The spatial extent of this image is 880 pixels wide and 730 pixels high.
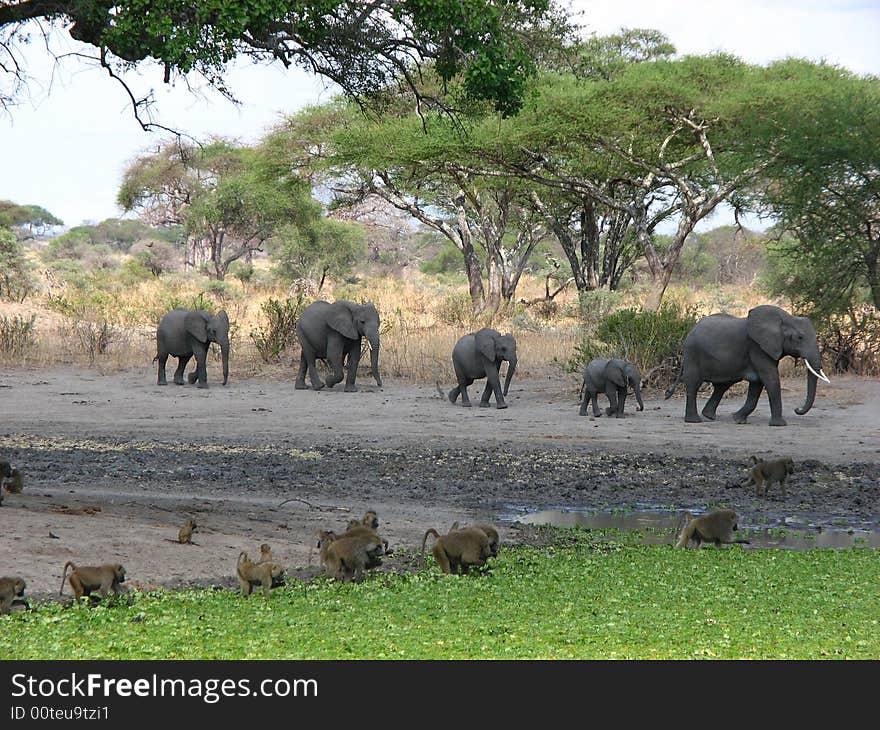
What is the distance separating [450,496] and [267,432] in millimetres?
5269

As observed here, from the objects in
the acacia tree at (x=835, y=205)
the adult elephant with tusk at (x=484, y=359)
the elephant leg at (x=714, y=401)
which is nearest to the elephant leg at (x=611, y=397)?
the elephant leg at (x=714, y=401)

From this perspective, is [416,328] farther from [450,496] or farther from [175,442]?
[450,496]

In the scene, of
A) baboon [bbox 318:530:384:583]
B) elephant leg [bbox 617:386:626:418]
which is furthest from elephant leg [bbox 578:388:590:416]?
baboon [bbox 318:530:384:583]

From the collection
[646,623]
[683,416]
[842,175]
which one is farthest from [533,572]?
[842,175]

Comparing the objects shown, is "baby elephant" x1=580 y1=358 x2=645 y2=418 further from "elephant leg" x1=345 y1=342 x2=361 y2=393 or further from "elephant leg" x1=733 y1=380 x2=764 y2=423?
"elephant leg" x1=345 y1=342 x2=361 y2=393

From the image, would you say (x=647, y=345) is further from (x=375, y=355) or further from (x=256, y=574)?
(x=256, y=574)

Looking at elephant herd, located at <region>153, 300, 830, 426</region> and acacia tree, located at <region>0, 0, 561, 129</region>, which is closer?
acacia tree, located at <region>0, 0, 561, 129</region>

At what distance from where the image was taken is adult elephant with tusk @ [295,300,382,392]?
22234 mm

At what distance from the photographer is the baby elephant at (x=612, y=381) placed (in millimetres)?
17672

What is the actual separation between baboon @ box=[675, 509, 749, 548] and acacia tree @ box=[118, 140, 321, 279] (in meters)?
34.5

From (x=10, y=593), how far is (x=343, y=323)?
15.8m

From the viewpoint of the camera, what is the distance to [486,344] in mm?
19266

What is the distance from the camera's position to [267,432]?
16.8 meters

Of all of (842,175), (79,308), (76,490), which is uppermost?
(842,175)
